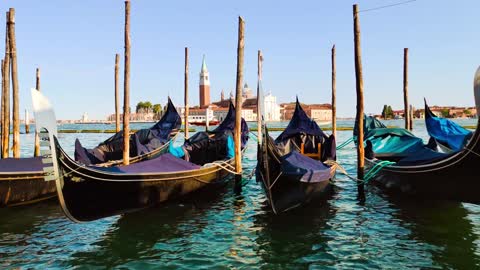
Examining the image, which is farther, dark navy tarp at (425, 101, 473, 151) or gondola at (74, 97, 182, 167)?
gondola at (74, 97, 182, 167)

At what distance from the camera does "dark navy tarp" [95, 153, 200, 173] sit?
261 inches

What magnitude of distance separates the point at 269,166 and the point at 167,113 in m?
8.67

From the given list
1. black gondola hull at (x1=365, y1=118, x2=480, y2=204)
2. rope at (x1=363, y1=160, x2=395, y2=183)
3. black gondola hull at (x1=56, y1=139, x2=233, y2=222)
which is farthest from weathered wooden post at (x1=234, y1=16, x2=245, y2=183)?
black gondola hull at (x1=365, y1=118, x2=480, y2=204)

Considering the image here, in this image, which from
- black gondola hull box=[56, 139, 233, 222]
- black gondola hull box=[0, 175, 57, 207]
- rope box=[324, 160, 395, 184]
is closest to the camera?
black gondola hull box=[56, 139, 233, 222]

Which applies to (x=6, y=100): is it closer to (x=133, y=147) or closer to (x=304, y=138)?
(x=133, y=147)

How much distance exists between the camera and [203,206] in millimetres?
7906

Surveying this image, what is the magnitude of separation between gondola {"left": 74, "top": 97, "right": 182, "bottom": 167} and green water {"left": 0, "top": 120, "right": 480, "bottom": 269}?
172cm

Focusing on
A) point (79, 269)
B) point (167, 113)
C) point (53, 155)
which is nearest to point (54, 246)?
point (79, 269)

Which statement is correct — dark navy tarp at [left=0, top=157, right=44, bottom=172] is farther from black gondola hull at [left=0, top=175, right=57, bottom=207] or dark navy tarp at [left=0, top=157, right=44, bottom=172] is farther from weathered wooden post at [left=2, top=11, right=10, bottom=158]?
weathered wooden post at [left=2, top=11, right=10, bottom=158]

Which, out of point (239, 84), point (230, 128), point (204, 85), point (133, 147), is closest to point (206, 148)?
point (230, 128)

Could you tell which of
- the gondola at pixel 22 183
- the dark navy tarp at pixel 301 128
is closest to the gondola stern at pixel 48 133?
the gondola at pixel 22 183

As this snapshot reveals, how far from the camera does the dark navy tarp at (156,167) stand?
6636mm

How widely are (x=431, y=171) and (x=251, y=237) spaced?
9.51 feet

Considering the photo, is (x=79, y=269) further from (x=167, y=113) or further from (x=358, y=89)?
(x=167, y=113)
